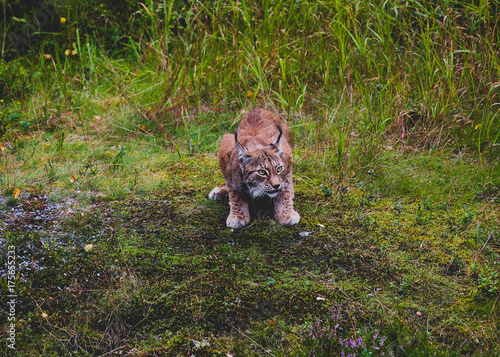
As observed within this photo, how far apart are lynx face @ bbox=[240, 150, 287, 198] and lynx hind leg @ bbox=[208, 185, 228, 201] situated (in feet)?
1.95

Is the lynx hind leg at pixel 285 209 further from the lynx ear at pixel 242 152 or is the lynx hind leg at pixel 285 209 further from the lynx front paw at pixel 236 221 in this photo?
the lynx ear at pixel 242 152

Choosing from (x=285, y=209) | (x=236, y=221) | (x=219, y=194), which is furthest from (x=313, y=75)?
(x=236, y=221)

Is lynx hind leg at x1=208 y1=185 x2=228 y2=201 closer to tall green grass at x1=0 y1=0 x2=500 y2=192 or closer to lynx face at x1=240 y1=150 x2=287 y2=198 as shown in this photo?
lynx face at x1=240 y1=150 x2=287 y2=198

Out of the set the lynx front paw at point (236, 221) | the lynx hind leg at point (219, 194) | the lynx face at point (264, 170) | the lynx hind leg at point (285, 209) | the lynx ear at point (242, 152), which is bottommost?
the lynx hind leg at point (219, 194)

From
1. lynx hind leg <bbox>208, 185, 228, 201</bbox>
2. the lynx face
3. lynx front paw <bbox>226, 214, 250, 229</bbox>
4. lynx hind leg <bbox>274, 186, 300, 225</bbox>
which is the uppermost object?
the lynx face

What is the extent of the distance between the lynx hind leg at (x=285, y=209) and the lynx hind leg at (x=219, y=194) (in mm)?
591

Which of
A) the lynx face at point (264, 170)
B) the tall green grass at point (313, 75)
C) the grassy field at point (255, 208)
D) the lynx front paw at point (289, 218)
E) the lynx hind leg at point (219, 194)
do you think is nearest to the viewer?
the grassy field at point (255, 208)

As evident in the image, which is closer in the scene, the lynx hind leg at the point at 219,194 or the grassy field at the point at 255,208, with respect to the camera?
the grassy field at the point at 255,208

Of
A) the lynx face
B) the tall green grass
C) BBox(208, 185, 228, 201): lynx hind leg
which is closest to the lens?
the lynx face

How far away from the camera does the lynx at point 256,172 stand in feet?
11.6

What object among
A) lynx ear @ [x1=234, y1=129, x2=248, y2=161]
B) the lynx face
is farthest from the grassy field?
lynx ear @ [x1=234, y1=129, x2=248, y2=161]

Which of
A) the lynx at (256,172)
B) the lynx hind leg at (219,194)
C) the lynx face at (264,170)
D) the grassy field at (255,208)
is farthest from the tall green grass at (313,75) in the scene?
the lynx hind leg at (219,194)

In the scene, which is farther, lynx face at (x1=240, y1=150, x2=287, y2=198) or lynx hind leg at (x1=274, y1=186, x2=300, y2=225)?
lynx hind leg at (x1=274, y1=186, x2=300, y2=225)

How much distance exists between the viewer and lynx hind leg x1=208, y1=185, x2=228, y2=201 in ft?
13.8
